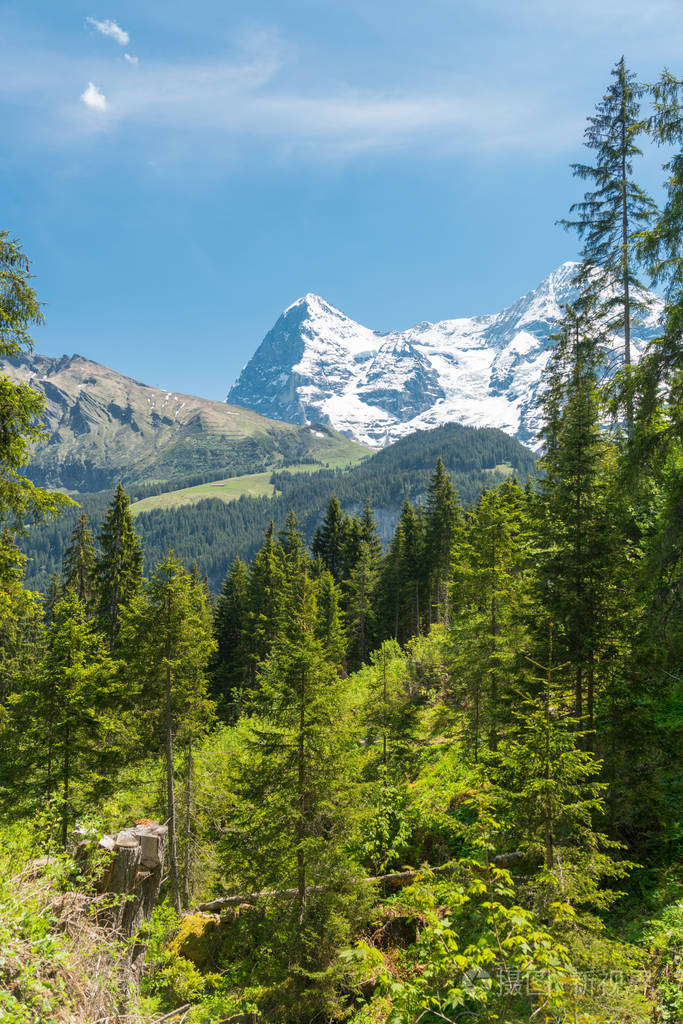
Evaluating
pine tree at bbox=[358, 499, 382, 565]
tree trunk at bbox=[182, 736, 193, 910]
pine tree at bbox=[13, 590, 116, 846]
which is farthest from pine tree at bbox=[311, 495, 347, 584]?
pine tree at bbox=[13, 590, 116, 846]

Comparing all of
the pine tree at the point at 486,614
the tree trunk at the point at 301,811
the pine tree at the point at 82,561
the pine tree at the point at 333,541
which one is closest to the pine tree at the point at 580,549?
the pine tree at the point at 486,614

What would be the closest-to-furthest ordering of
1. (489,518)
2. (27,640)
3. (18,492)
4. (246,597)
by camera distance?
(18,492) → (489,518) → (246,597) → (27,640)

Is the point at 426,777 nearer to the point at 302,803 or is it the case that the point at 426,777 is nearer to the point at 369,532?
the point at 302,803

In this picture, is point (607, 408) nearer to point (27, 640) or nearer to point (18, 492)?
point (18, 492)

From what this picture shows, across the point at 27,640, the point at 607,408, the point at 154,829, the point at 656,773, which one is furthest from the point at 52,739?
the point at 27,640

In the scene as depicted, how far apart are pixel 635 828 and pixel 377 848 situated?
25.6 ft

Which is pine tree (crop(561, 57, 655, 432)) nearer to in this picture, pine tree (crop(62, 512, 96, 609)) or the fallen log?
the fallen log

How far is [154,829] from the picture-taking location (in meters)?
13.5

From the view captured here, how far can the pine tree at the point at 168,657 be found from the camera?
18.0 m

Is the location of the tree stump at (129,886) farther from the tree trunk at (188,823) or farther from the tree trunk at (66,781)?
the tree trunk at (188,823)

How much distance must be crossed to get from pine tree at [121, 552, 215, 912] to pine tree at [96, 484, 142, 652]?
46.9 ft

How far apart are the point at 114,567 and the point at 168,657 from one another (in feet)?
55.0

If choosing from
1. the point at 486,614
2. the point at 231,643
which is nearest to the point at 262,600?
the point at 231,643

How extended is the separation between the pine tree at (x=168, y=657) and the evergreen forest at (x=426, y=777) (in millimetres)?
104
